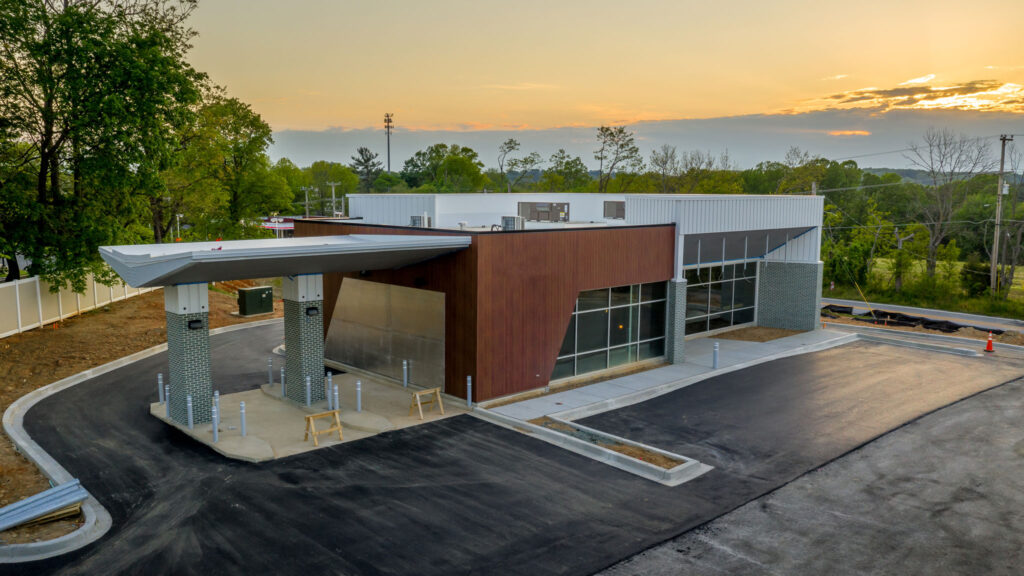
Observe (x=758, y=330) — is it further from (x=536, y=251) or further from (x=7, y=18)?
(x=7, y=18)

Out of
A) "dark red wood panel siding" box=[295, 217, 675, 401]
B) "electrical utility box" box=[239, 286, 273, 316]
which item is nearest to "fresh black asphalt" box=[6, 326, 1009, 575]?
"dark red wood panel siding" box=[295, 217, 675, 401]

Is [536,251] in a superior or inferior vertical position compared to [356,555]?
superior

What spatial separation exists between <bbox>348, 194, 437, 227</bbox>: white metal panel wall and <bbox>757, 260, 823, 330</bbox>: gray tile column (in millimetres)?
16459

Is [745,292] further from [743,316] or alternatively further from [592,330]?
[592,330]

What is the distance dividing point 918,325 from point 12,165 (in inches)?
1556

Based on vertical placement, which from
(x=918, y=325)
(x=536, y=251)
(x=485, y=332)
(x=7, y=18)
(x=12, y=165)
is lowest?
(x=918, y=325)

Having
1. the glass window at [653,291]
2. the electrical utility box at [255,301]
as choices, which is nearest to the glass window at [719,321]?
the glass window at [653,291]

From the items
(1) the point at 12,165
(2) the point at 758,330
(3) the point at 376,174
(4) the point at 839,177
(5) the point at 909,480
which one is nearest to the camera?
(5) the point at 909,480

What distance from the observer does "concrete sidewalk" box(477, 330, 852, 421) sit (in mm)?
18766

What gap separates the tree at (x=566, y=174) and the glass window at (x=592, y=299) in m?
74.3

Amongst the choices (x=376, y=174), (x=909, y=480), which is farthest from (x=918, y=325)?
(x=376, y=174)

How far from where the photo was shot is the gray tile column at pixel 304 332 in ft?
59.5

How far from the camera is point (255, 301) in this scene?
33688mm

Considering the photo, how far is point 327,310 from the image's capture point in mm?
24547
